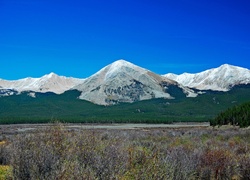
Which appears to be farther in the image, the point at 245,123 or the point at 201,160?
the point at 245,123

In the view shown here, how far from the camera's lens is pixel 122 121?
590ft

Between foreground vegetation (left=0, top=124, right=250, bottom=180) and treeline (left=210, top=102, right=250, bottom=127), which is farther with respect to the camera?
treeline (left=210, top=102, right=250, bottom=127)

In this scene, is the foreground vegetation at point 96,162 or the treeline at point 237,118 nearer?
the foreground vegetation at point 96,162

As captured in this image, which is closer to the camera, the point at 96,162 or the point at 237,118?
the point at 96,162

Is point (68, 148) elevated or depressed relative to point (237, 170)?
elevated

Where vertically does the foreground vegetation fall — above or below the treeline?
below

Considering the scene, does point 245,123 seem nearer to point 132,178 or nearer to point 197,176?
point 197,176

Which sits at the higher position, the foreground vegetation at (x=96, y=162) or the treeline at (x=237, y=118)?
the treeline at (x=237, y=118)

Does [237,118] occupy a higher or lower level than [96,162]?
higher

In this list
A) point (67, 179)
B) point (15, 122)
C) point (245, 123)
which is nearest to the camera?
point (67, 179)

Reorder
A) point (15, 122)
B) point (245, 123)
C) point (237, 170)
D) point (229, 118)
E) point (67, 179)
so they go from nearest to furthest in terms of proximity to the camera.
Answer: point (67, 179) → point (237, 170) → point (245, 123) → point (229, 118) → point (15, 122)

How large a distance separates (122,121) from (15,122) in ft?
167

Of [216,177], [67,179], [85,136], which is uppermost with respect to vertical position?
[85,136]

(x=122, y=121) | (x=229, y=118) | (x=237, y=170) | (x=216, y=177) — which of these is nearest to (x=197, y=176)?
(x=216, y=177)
